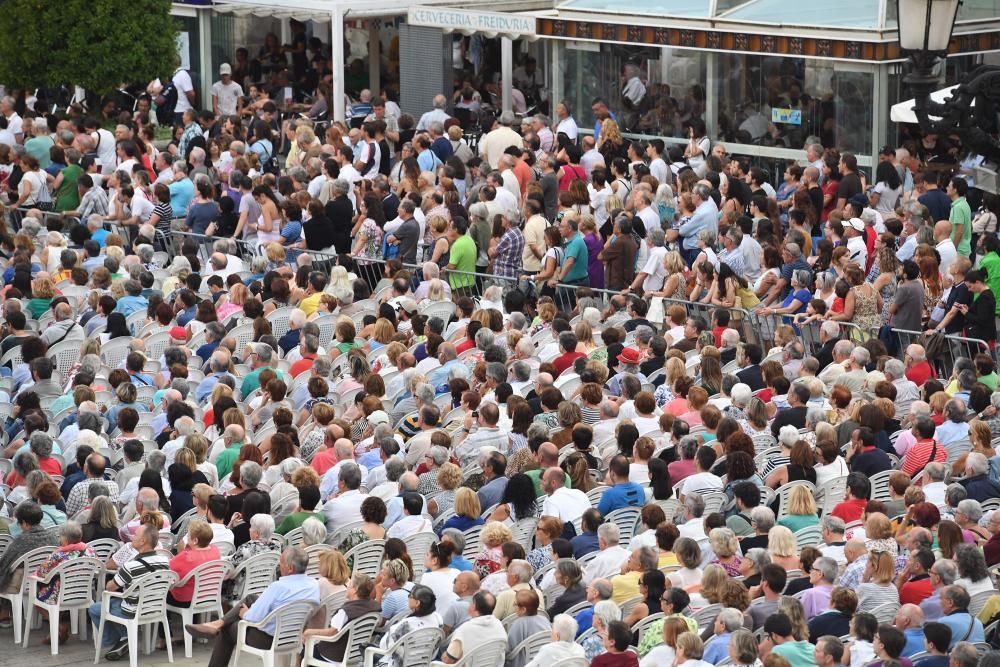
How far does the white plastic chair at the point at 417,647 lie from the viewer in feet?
35.3

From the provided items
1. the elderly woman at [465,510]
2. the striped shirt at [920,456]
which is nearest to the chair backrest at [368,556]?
the elderly woman at [465,510]

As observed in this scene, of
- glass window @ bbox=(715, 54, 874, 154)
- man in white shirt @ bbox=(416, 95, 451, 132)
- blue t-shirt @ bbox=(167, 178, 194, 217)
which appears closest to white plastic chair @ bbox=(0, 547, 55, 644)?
blue t-shirt @ bbox=(167, 178, 194, 217)

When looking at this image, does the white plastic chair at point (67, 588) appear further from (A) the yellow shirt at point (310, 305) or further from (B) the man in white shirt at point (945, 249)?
(B) the man in white shirt at point (945, 249)

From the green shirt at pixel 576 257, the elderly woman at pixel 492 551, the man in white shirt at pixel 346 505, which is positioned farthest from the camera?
the green shirt at pixel 576 257

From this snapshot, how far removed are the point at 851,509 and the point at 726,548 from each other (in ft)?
4.42

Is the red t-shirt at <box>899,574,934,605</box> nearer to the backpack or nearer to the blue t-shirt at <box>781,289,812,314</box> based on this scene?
the blue t-shirt at <box>781,289,812,314</box>

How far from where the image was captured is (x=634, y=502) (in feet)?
41.0

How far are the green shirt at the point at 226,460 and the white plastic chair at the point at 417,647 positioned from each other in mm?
3162

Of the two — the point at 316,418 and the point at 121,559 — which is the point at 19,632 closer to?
the point at 121,559

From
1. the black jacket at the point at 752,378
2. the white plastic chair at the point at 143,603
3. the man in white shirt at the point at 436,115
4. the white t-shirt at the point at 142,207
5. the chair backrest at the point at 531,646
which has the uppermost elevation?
the man in white shirt at the point at 436,115

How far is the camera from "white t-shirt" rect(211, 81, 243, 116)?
28.0 meters

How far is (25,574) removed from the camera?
12.4 m

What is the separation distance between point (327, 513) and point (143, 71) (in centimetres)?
1476

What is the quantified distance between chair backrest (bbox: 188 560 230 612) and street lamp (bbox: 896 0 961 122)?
5.73 m
